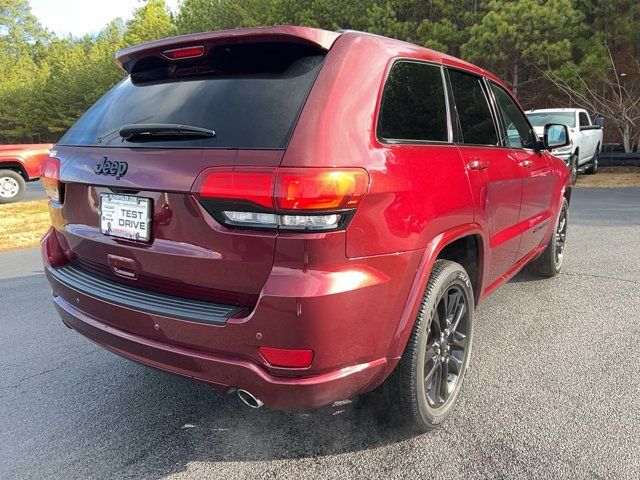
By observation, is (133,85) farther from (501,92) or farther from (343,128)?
(501,92)

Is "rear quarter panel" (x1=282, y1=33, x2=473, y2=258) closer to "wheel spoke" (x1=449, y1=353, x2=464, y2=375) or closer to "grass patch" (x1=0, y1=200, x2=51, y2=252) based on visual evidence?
"wheel spoke" (x1=449, y1=353, x2=464, y2=375)

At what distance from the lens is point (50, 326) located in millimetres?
3869

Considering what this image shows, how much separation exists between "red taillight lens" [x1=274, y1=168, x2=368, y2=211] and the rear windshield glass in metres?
0.15

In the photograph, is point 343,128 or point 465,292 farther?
point 465,292

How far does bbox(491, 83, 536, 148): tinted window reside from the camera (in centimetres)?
337

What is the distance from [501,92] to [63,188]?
296 centimetres

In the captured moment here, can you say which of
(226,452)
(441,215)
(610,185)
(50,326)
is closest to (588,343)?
(441,215)

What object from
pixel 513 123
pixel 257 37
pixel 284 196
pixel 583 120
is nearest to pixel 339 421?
pixel 284 196

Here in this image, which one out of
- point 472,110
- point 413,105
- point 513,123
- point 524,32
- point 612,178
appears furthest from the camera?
point 524,32

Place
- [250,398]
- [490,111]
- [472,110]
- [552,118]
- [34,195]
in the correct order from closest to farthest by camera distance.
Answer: [250,398]
[472,110]
[490,111]
[552,118]
[34,195]

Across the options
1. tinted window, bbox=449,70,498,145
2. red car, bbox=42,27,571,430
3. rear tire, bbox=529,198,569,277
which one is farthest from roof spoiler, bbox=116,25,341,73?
rear tire, bbox=529,198,569,277

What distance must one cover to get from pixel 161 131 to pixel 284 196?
0.67 m

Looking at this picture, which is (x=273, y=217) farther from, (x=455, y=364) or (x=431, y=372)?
(x=455, y=364)

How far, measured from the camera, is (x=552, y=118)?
12094mm
